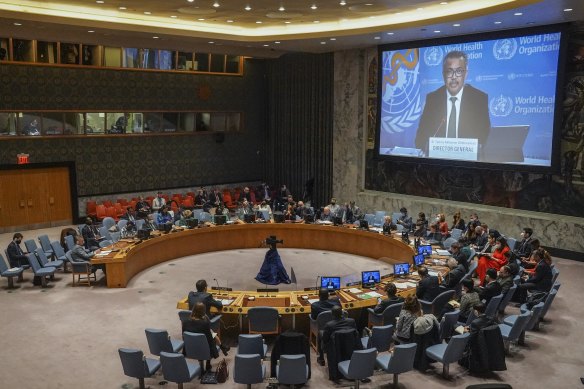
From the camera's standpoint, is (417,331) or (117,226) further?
(117,226)

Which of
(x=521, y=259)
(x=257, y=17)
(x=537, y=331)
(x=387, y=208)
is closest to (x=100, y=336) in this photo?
(x=537, y=331)

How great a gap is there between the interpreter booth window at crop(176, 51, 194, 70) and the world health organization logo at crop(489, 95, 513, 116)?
1108cm

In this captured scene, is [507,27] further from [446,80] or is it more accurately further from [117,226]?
[117,226]

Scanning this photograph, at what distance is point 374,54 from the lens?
59.4 feet

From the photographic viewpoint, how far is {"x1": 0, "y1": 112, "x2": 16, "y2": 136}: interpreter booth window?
16828 mm

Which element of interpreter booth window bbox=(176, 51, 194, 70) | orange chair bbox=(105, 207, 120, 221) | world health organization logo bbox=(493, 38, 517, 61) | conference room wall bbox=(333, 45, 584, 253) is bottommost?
orange chair bbox=(105, 207, 120, 221)

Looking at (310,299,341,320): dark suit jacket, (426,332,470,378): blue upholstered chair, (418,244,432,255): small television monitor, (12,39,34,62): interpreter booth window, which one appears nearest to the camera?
(426,332,470,378): blue upholstered chair

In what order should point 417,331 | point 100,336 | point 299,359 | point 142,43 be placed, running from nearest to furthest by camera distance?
1. point 299,359
2. point 417,331
3. point 100,336
4. point 142,43

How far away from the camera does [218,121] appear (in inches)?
860

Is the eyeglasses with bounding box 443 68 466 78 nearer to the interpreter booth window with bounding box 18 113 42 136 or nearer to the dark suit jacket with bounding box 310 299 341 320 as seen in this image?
the dark suit jacket with bounding box 310 299 341 320

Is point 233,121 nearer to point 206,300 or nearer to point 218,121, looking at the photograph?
point 218,121

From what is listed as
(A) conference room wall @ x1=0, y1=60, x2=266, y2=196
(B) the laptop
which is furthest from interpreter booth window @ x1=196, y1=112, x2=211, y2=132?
(B) the laptop

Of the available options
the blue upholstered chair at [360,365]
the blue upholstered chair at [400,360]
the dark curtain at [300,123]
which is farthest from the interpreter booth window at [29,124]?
the blue upholstered chair at [400,360]

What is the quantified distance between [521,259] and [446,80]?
6302 mm
